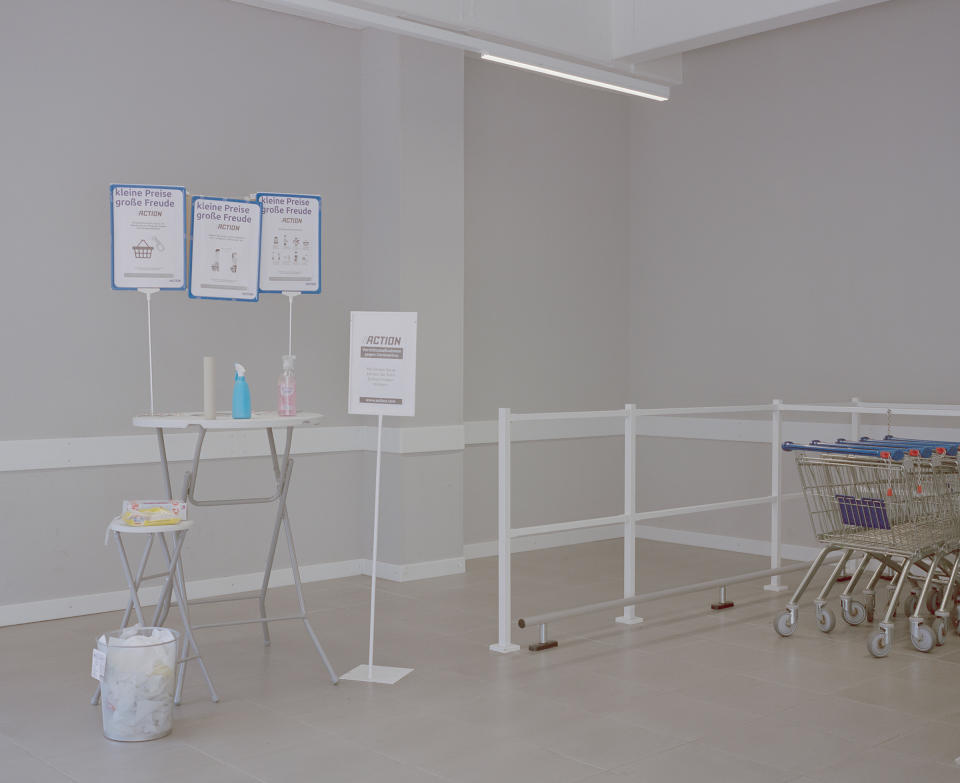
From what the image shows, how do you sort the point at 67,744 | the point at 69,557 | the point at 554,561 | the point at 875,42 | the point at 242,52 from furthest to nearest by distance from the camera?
1. the point at 554,561
2. the point at 875,42
3. the point at 242,52
4. the point at 69,557
5. the point at 67,744

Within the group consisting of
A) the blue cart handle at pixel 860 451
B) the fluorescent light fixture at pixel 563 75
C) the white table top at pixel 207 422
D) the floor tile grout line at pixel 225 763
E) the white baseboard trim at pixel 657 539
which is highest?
the fluorescent light fixture at pixel 563 75

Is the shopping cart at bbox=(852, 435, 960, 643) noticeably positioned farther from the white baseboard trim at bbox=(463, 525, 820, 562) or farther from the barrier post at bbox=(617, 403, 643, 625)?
the white baseboard trim at bbox=(463, 525, 820, 562)

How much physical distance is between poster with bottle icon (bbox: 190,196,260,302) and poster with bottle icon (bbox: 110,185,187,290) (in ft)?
0.26

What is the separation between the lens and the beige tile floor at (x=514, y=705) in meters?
3.67

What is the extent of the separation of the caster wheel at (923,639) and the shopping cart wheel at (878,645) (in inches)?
8.1

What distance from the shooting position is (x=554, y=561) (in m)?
7.61

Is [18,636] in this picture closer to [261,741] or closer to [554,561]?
[261,741]

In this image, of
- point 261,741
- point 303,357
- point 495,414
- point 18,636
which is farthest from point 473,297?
point 261,741

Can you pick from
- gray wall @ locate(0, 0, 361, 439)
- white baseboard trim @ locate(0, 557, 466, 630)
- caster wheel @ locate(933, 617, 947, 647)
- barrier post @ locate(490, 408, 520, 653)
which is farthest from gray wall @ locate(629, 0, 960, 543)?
barrier post @ locate(490, 408, 520, 653)

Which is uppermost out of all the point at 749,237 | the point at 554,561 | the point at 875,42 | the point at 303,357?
the point at 875,42

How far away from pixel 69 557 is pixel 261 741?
2.36 m

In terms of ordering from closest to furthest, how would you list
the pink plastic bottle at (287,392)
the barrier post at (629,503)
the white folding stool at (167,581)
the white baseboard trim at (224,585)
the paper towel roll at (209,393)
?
1. the white folding stool at (167,581)
2. the paper towel roll at (209,393)
3. the pink plastic bottle at (287,392)
4. the barrier post at (629,503)
5. the white baseboard trim at (224,585)

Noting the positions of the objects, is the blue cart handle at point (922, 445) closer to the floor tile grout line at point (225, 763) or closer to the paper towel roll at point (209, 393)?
the paper towel roll at point (209, 393)

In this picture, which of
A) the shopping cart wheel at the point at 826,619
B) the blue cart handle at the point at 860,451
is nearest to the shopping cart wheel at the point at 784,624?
the shopping cart wheel at the point at 826,619
